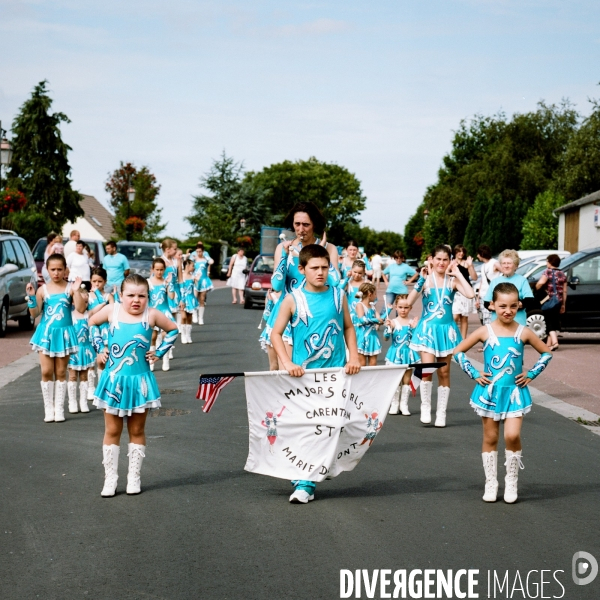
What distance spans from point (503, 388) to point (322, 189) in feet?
319

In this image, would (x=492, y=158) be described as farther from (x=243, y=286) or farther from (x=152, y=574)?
(x=152, y=574)

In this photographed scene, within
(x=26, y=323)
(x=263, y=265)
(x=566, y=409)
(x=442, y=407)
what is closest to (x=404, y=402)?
(x=442, y=407)

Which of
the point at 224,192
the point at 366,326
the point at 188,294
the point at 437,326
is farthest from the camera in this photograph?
the point at 224,192

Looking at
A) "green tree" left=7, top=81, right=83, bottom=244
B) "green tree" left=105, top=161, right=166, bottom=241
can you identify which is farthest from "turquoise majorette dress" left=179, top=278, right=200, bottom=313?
"green tree" left=7, top=81, right=83, bottom=244

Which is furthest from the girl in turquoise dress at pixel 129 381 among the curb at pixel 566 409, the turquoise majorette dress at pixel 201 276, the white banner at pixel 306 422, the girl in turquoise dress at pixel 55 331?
the turquoise majorette dress at pixel 201 276

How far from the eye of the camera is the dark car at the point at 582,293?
20188 millimetres

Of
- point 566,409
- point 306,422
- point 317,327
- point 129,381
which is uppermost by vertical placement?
point 317,327

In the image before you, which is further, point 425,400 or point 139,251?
point 139,251

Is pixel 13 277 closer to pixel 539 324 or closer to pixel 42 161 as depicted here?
pixel 539 324

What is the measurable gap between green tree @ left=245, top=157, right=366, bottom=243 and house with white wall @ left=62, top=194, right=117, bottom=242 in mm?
16106

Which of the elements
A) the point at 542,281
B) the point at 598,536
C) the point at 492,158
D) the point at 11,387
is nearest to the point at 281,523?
the point at 598,536

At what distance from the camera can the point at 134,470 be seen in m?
6.84

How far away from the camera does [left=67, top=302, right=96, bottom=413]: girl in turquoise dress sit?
420 inches

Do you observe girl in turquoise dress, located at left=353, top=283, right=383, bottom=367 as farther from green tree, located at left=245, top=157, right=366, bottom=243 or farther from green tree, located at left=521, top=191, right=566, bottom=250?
green tree, located at left=245, top=157, right=366, bottom=243
